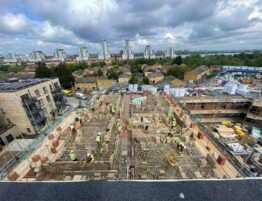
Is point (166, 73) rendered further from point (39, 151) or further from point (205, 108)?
point (39, 151)

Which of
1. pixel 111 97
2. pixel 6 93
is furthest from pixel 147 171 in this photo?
pixel 6 93

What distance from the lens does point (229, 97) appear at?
29656mm

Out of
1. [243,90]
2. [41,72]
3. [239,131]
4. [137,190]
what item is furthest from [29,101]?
[243,90]

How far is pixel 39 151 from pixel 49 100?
23492mm

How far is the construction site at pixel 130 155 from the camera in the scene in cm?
874

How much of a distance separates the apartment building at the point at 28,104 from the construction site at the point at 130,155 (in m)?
14.0

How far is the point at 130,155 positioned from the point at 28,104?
24.6 m

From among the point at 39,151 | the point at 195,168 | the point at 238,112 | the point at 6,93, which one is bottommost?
the point at 238,112

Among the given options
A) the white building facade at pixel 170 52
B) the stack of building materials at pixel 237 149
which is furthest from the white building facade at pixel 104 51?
the stack of building materials at pixel 237 149

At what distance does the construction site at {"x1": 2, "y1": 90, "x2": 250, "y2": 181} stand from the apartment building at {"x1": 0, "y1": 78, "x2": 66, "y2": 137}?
550 inches

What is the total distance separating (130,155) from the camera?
1057cm

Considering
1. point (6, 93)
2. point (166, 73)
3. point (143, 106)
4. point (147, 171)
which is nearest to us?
point (147, 171)

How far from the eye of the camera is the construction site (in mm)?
8742

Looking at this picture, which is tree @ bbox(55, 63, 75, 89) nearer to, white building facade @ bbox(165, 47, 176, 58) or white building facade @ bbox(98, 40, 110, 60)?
white building facade @ bbox(98, 40, 110, 60)
